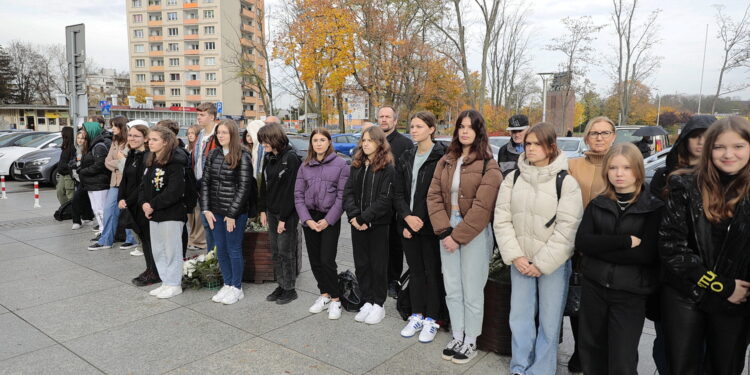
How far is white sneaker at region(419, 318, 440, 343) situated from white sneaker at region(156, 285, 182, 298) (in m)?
2.84

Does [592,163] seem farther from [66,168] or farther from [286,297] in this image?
[66,168]

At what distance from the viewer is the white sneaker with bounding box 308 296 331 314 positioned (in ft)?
15.0

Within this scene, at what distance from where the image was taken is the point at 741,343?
244 cm

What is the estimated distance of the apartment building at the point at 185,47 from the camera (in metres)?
71.9

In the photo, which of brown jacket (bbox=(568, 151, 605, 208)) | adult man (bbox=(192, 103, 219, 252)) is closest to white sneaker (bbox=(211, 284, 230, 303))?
adult man (bbox=(192, 103, 219, 252))

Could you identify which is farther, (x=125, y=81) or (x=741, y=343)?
(x=125, y=81)

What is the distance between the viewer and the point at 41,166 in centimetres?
1456

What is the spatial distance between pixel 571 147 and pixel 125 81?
3493 inches

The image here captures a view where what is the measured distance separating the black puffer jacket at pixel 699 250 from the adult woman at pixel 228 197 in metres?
3.74

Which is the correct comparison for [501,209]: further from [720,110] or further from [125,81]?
[125,81]

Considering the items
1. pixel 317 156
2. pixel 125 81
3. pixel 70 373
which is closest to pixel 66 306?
pixel 70 373

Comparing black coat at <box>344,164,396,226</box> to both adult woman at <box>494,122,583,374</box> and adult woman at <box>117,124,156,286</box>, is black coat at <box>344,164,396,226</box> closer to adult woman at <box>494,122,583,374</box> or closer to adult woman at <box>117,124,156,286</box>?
adult woman at <box>494,122,583,374</box>

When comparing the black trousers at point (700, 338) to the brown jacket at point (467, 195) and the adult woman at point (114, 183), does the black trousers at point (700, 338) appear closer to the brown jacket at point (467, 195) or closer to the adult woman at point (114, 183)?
A: the brown jacket at point (467, 195)

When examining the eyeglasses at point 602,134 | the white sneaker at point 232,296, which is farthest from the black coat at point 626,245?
the white sneaker at point 232,296
